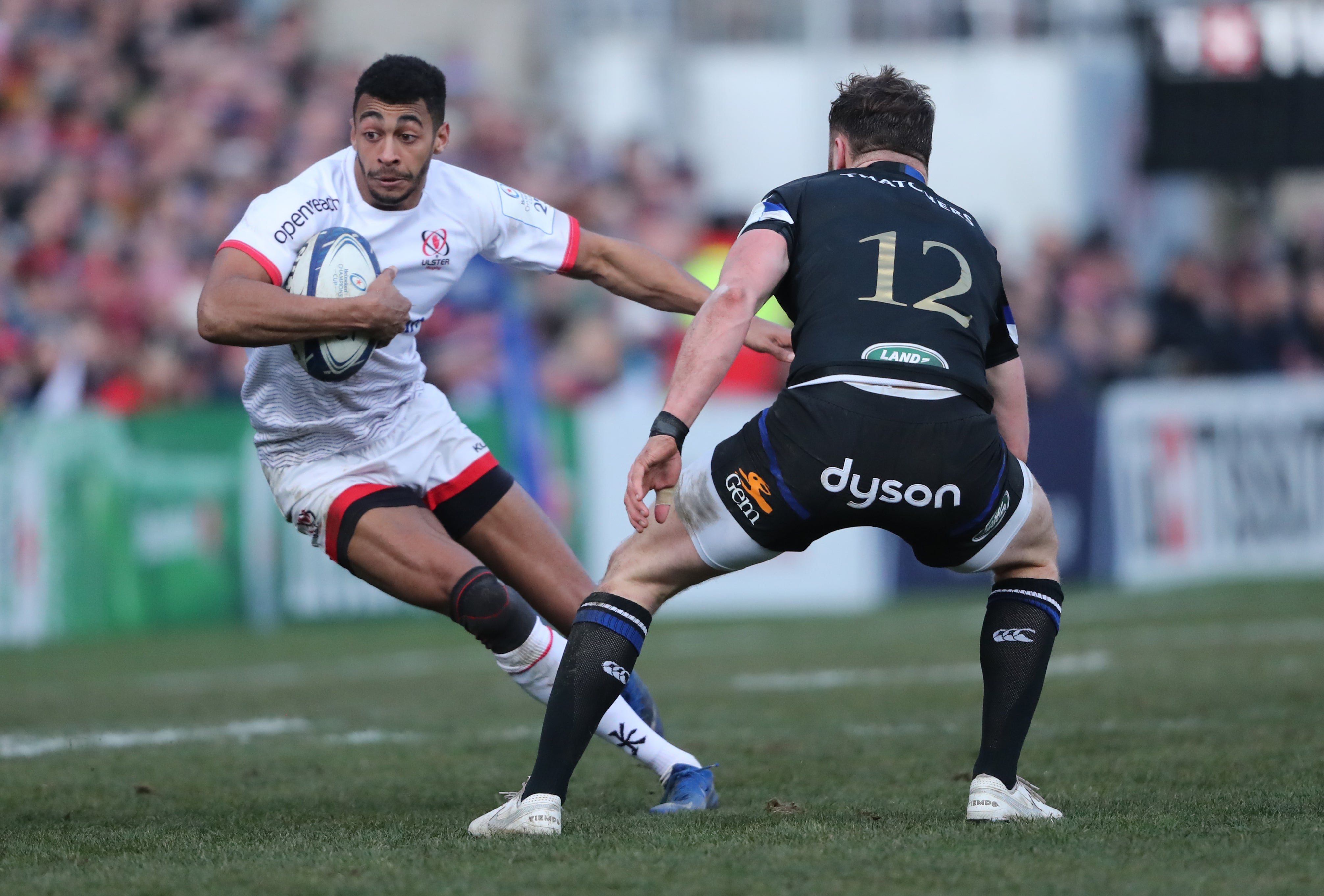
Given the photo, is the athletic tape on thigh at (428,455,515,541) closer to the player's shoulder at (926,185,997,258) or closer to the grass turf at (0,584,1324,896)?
the grass turf at (0,584,1324,896)

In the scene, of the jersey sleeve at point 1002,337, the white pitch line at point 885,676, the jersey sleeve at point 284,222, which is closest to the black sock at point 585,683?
the jersey sleeve at point 1002,337

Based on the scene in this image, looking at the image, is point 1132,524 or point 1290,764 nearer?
point 1290,764

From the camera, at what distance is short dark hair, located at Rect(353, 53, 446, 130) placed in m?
5.90

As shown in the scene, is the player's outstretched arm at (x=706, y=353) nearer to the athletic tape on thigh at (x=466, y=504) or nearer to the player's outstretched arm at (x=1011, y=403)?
the player's outstretched arm at (x=1011, y=403)

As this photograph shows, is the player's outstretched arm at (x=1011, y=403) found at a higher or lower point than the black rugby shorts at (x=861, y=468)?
higher

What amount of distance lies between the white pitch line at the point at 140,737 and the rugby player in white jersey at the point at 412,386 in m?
1.98

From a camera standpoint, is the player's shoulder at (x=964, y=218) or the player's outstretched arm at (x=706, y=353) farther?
the player's shoulder at (x=964, y=218)

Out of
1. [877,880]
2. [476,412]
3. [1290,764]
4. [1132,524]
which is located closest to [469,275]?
[476,412]

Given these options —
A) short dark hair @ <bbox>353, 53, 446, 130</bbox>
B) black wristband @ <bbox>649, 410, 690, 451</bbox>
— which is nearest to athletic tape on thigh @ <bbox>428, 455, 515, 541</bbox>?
short dark hair @ <bbox>353, 53, 446, 130</bbox>

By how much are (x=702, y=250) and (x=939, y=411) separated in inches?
482

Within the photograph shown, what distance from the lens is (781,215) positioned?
5.13 meters

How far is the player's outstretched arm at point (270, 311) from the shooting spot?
5516 mm

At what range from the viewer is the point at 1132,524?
1579 cm

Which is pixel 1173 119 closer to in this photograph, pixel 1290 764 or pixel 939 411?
pixel 1290 764
